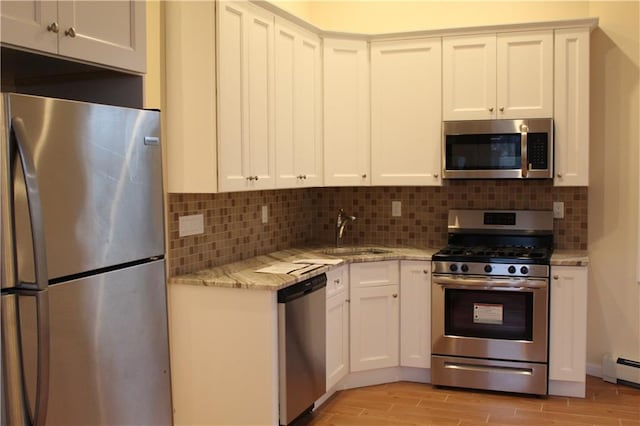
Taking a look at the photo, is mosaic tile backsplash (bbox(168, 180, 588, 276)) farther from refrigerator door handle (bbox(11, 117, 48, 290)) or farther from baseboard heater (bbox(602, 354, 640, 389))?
refrigerator door handle (bbox(11, 117, 48, 290))

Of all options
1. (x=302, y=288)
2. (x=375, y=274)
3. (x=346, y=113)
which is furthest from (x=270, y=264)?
(x=346, y=113)

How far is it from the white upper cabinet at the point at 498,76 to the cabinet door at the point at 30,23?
292cm

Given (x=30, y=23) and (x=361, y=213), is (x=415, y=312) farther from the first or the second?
(x=30, y=23)

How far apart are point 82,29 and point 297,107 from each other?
200cm

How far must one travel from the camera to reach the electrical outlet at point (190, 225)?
3.44 metres

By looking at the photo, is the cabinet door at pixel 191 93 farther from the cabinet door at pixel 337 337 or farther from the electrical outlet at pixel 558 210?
the electrical outlet at pixel 558 210

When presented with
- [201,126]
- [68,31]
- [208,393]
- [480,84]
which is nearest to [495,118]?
[480,84]

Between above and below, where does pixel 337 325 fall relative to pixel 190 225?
below

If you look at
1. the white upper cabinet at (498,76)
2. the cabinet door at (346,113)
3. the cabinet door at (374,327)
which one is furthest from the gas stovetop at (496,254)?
the white upper cabinet at (498,76)

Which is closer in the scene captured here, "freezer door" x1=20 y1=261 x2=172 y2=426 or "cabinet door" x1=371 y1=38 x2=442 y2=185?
"freezer door" x1=20 y1=261 x2=172 y2=426

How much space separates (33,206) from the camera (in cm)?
190

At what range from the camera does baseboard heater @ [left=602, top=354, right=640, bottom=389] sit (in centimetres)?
430

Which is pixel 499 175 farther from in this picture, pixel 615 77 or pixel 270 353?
pixel 270 353

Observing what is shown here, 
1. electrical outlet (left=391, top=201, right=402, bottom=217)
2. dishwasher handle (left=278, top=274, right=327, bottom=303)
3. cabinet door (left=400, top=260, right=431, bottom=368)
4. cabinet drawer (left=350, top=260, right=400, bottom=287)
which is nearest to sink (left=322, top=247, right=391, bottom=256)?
cabinet drawer (left=350, top=260, right=400, bottom=287)
